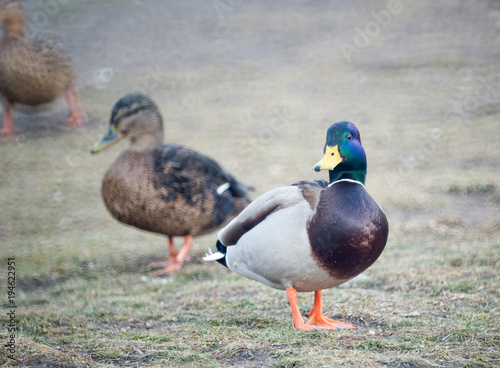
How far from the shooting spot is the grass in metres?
3.23

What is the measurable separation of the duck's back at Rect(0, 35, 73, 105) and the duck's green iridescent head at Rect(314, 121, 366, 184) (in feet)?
20.1

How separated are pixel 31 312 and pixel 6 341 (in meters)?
1.00

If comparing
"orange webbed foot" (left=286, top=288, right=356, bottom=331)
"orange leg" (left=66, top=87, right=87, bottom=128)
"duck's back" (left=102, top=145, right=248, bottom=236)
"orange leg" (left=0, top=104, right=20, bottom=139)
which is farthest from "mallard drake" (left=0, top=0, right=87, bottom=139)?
"orange webbed foot" (left=286, top=288, right=356, bottom=331)

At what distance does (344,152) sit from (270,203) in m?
0.51

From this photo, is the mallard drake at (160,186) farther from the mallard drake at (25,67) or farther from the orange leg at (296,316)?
the mallard drake at (25,67)

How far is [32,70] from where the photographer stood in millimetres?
8414

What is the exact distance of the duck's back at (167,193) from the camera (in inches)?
209

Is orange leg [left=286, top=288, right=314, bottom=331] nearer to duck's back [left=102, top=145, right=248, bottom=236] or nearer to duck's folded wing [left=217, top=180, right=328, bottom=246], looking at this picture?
duck's folded wing [left=217, top=180, right=328, bottom=246]

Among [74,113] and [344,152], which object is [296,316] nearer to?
[344,152]

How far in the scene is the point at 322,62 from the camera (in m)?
11.4

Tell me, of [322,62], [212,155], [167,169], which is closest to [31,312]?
[167,169]

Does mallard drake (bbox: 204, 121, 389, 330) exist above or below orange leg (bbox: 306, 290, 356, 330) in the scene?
above

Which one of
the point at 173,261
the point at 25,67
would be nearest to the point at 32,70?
the point at 25,67

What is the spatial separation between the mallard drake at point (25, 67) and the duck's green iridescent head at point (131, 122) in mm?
3249
